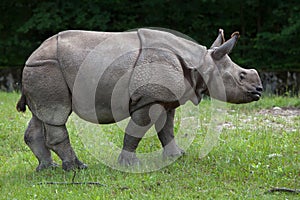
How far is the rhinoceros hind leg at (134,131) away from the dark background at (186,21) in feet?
43.7

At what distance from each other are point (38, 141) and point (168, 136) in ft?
5.63

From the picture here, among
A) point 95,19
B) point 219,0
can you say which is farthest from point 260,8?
point 95,19

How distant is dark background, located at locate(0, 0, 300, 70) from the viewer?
19922 millimetres

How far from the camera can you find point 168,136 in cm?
775

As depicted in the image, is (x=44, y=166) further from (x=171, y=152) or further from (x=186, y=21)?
(x=186, y=21)

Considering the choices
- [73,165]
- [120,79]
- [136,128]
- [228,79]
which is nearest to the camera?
[120,79]

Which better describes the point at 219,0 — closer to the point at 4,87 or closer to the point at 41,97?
the point at 4,87

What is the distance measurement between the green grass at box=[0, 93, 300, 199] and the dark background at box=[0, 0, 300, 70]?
419 inches

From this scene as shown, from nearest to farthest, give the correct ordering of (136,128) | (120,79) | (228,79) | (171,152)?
(120,79)
(136,128)
(228,79)
(171,152)

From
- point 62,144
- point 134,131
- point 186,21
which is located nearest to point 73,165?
point 62,144

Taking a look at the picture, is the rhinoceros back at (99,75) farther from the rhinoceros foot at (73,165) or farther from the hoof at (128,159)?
the rhinoceros foot at (73,165)

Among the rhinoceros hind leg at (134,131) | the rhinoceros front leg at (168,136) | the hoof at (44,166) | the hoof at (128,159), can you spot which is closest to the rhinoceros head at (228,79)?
the rhinoceros front leg at (168,136)

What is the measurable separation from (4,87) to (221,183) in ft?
45.2

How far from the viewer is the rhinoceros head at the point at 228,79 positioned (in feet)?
23.6
